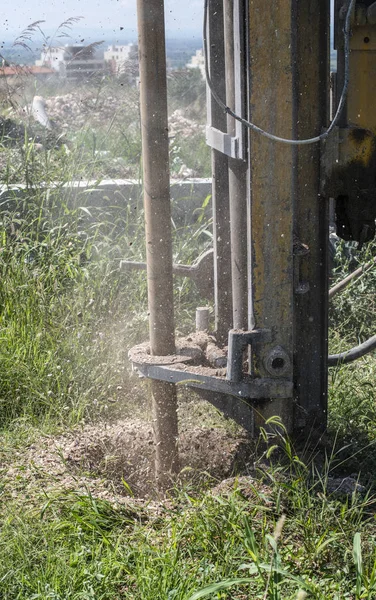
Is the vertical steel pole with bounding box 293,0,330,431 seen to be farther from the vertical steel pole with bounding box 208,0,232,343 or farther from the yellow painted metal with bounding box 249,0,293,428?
the vertical steel pole with bounding box 208,0,232,343

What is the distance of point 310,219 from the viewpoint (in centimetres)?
331

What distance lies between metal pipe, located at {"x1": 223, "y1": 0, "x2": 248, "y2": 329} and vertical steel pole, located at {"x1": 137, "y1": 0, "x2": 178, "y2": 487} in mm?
281

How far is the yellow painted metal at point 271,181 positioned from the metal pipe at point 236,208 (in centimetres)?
23

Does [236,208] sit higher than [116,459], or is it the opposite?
[236,208]

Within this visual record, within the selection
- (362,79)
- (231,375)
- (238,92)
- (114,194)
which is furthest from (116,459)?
(114,194)

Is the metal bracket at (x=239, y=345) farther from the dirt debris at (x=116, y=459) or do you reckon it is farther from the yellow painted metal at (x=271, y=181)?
the dirt debris at (x=116, y=459)

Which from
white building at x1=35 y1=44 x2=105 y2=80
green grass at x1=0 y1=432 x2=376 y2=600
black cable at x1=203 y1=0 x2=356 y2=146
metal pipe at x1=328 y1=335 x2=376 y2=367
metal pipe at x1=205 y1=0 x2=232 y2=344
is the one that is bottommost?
green grass at x1=0 y1=432 x2=376 y2=600

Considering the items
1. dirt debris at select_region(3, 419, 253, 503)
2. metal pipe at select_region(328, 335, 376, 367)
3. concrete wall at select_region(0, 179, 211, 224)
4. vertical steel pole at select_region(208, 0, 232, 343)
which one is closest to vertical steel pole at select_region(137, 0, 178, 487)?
dirt debris at select_region(3, 419, 253, 503)

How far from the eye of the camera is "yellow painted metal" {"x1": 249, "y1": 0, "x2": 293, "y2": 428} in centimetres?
293

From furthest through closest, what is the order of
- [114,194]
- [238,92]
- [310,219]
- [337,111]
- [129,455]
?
[114,194], [129,455], [310,219], [238,92], [337,111]

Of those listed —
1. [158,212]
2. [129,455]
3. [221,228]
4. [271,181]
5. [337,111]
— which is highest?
[337,111]

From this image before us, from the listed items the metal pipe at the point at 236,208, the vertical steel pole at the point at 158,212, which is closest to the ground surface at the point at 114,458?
the vertical steel pole at the point at 158,212

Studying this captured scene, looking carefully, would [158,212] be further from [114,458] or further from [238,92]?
[114,458]

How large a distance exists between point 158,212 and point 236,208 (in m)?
0.34
